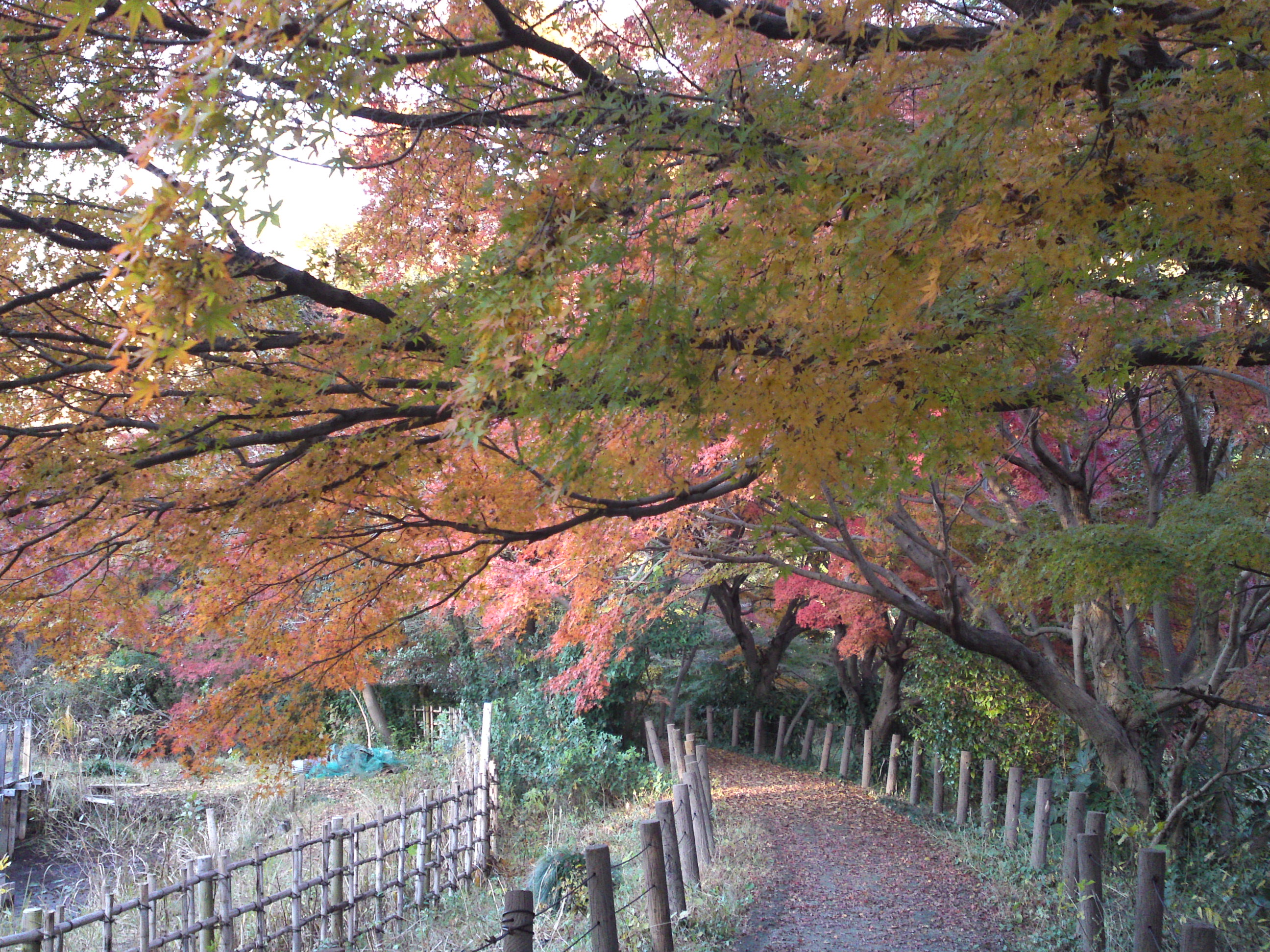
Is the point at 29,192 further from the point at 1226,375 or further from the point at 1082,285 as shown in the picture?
the point at 1226,375

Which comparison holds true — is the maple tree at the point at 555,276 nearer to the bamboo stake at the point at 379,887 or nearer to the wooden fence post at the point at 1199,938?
the wooden fence post at the point at 1199,938

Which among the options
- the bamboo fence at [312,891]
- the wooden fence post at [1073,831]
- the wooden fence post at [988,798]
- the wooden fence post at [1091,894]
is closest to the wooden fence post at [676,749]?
the bamboo fence at [312,891]

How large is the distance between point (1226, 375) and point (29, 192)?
21.8ft

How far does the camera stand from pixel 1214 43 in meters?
3.30

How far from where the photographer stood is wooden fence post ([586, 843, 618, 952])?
4.24 m

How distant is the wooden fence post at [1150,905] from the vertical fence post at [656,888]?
263cm

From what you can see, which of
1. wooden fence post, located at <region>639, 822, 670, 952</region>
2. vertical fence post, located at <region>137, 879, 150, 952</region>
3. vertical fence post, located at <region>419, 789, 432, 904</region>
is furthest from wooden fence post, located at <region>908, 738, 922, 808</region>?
vertical fence post, located at <region>137, 879, 150, 952</region>

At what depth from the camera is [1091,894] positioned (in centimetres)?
588

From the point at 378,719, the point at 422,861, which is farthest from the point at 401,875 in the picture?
the point at 378,719

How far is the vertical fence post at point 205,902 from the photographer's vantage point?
6020mm

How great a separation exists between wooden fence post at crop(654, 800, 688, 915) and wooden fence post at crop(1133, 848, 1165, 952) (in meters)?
3.14

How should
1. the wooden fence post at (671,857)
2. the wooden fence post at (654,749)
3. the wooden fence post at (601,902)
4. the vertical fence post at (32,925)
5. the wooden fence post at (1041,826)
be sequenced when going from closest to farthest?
the wooden fence post at (601,902) < the vertical fence post at (32,925) < the wooden fence post at (671,857) < the wooden fence post at (1041,826) < the wooden fence post at (654,749)

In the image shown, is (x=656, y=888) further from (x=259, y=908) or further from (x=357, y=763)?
(x=357, y=763)

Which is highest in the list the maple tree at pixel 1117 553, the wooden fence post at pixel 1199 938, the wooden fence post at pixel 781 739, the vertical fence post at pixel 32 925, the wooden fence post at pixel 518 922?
the maple tree at pixel 1117 553
